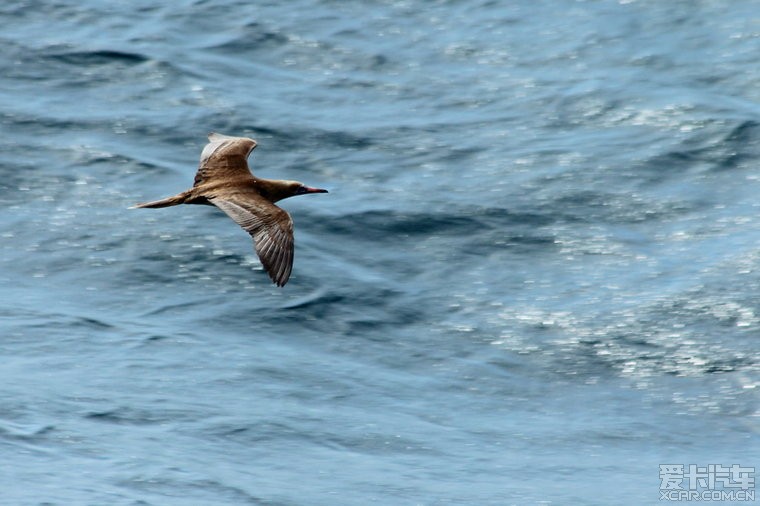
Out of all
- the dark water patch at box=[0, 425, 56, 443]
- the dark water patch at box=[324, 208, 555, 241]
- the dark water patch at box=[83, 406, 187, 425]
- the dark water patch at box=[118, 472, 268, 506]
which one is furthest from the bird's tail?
the dark water patch at box=[324, 208, 555, 241]

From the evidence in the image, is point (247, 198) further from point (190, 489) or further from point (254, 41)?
point (254, 41)

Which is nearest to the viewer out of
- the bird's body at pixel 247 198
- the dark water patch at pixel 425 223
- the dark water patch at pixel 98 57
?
the bird's body at pixel 247 198

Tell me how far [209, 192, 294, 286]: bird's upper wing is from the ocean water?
1.85 m

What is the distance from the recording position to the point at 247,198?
1280cm

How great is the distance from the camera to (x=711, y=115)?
19.3m

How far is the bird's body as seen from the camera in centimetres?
1227

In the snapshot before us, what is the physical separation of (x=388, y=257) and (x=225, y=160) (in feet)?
10.6

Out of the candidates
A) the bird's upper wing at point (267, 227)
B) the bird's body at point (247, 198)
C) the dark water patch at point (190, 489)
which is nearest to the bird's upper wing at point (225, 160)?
the bird's body at point (247, 198)

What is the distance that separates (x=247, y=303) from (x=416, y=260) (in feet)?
6.33

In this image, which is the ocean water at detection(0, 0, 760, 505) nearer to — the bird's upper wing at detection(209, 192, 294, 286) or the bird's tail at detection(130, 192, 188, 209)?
the bird's upper wing at detection(209, 192, 294, 286)

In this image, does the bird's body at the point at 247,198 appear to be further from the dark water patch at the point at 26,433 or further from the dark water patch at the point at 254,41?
the dark water patch at the point at 254,41

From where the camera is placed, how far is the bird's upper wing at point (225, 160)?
13516 millimetres

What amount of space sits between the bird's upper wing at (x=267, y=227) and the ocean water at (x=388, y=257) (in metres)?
1.85

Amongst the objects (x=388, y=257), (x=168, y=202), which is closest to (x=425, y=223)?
(x=388, y=257)
